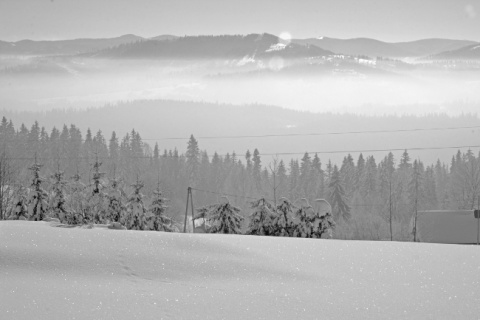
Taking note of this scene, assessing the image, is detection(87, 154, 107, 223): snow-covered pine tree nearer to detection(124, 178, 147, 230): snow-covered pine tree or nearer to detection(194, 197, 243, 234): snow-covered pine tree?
detection(124, 178, 147, 230): snow-covered pine tree

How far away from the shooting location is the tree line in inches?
3947

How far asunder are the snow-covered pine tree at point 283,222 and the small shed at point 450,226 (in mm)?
24535

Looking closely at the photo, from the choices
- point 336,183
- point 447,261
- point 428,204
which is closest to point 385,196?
point 428,204

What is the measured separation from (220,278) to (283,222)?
30.5 meters

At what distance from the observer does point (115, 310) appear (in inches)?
232

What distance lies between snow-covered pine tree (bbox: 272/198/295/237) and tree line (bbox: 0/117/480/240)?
4694 centimetres

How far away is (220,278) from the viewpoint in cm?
730

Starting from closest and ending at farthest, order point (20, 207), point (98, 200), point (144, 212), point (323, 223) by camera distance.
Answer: point (323, 223)
point (20, 207)
point (144, 212)
point (98, 200)

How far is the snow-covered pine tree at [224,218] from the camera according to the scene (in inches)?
1451

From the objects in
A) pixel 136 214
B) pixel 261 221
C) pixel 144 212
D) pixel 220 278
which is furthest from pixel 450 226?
pixel 220 278

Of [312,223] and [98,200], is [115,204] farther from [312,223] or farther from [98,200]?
[312,223]

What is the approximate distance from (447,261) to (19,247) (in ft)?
22.1

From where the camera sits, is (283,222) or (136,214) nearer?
(283,222)

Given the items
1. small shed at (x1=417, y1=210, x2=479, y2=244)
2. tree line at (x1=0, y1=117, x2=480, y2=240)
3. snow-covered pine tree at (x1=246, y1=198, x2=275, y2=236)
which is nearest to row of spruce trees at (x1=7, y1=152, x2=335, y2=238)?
snow-covered pine tree at (x1=246, y1=198, x2=275, y2=236)
